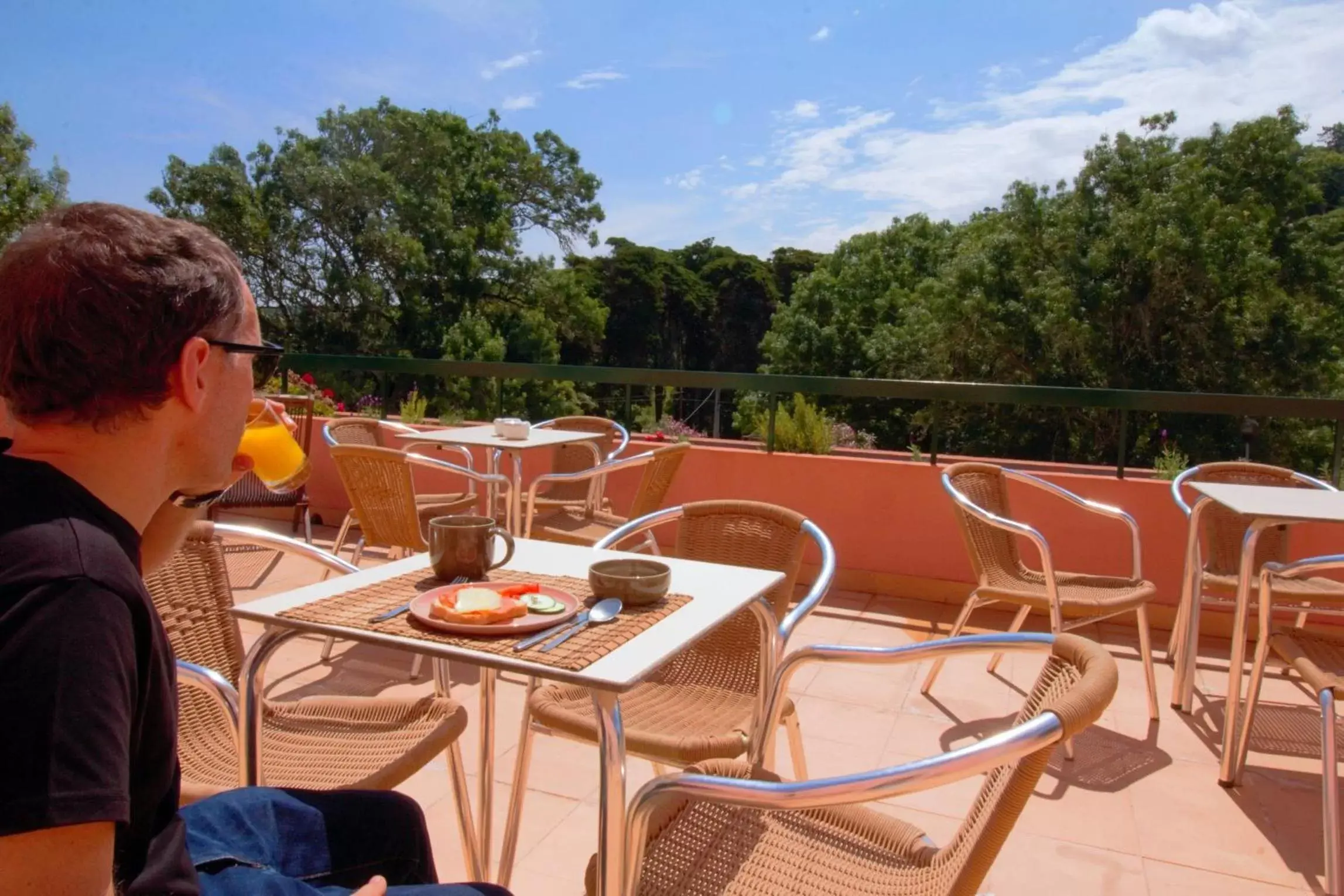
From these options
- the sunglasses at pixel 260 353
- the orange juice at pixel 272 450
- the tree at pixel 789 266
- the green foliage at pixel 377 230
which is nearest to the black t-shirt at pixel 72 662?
the sunglasses at pixel 260 353

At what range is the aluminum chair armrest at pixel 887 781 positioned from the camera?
91 cm

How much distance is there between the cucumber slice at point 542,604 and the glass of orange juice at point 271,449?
1.24 ft

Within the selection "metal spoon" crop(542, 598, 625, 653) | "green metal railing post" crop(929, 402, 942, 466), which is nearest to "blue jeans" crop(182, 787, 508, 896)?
"metal spoon" crop(542, 598, 625, 653)

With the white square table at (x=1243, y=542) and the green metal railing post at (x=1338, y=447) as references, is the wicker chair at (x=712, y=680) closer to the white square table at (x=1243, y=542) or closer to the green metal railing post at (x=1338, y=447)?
the white square table at (x=1243, y=542)

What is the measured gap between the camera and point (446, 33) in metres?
12.8

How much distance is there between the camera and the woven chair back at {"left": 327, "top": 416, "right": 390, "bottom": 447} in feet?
12.8

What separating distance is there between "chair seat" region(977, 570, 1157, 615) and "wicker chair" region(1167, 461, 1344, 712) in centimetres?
18

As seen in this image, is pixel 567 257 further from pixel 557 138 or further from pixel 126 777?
pixel 126 777

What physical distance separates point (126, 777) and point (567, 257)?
30.1 meters

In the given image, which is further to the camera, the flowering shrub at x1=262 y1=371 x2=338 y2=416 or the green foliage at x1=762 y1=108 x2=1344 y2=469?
the green foliage at x1=762 y1=108 x2=1344 y2=469

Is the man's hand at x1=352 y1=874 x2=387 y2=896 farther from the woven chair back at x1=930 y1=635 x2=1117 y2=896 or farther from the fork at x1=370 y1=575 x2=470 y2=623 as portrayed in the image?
the woven chair back at x1=930 y1=635 x2=1117 y2=896

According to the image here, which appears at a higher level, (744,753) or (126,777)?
(126,777)

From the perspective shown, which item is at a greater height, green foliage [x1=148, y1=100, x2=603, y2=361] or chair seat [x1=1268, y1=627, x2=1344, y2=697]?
green foliage [x1=148, y1=100, x2=603, y2=361]

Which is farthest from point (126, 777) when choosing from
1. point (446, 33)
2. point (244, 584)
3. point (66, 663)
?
point (446, 33)
